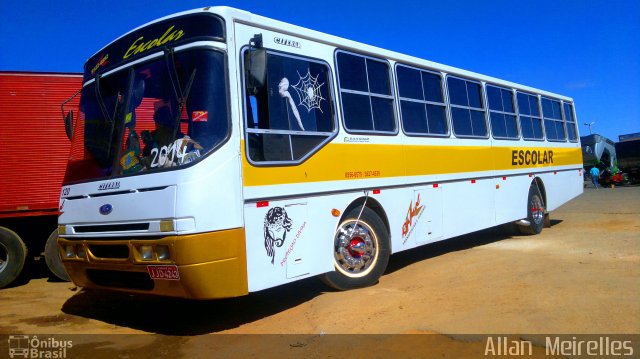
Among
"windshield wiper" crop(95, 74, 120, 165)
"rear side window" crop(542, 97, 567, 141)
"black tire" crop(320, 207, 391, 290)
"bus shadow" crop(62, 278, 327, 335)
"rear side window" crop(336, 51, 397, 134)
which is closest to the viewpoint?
"windshield wiper" crop(95, 74, 120, 165)

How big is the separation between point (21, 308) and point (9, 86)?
3553 mm

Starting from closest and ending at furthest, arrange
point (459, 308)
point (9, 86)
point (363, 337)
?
point (363, 337) → point (459, 308) → point (9, 86)

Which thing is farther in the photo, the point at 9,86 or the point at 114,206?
the point at 9,86

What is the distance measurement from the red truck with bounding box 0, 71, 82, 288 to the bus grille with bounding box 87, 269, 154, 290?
337cm

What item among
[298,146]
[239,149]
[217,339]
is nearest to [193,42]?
[239,149]

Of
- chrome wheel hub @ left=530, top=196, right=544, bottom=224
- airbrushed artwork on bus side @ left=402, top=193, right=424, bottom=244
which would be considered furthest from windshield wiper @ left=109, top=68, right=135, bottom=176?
chrome wheel hub @ left=530, top=196, right=544, bottom=224

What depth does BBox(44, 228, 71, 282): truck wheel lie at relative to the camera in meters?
8.00

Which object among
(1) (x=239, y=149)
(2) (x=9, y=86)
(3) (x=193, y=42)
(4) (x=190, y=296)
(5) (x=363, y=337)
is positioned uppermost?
(2) (x=9, y=86)

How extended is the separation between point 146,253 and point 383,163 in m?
3.26

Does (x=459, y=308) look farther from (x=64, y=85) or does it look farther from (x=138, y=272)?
(x=64, y=85)

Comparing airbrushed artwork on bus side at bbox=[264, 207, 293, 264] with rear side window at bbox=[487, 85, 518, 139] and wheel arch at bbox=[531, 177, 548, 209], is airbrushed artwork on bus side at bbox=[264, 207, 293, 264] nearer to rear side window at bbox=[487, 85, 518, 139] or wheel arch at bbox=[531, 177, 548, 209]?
rear side window at bbox=[487, 85, 518, 139]

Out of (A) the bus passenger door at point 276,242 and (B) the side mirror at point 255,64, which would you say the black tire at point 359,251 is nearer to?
(A) the bus passenger door at point 276,242

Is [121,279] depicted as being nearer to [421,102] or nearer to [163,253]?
[163,253]

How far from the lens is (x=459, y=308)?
515cm
